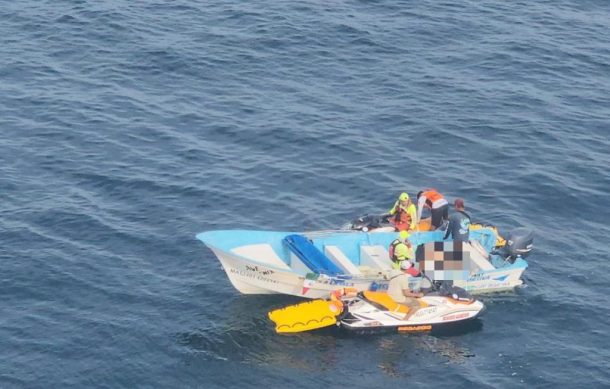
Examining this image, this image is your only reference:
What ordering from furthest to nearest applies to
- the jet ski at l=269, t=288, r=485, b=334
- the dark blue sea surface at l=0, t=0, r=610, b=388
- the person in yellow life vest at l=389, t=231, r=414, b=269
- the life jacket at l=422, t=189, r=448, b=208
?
the life jacket at l=422, t=189, r=448, b=208, the person in yellow life vest at l=389, t=231, r=414, b=269, the jet ski at l=269, t=288, r=485, b=334, the dark blue sea surface at l=0, t=0, r=610, b=388

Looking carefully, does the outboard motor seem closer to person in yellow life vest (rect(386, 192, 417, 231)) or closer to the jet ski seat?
person in yellow life vest (rect(386, 192, 417, 231))

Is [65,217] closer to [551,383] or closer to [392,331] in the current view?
[392,331]

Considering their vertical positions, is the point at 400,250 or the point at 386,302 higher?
the point at 400,250

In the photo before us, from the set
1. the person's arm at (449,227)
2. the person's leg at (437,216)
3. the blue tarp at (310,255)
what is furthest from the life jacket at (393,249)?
the person's leg at (437,216)

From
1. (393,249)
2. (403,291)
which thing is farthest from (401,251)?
(403,291)

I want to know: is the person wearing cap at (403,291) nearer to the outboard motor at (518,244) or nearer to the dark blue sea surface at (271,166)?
the dark blue sea surface at (271,166)

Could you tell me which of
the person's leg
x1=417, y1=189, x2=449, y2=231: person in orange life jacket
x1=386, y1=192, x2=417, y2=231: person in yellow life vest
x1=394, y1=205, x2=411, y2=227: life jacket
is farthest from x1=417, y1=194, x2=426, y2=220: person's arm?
x1=394, y1=205, x2=411, y2=227: life jacket

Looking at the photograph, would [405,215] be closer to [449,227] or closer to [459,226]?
[449,227]
